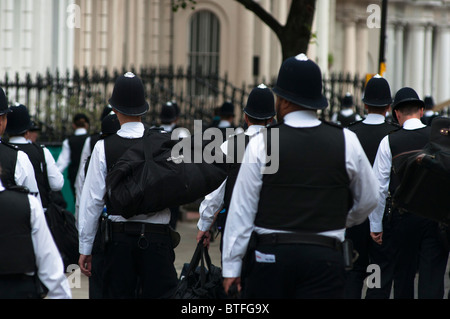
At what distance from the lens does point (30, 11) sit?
58.7 feet

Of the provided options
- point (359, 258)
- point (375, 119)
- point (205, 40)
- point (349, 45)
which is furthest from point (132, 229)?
point (349, 45)

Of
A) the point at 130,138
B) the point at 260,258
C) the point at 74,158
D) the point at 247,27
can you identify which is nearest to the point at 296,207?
the point at 260,258

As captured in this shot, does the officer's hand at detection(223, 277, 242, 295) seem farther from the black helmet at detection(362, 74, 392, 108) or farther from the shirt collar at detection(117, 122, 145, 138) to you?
the black helmet at detection(362, 74, 392, 108)

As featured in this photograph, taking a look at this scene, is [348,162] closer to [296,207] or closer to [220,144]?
[296,207]

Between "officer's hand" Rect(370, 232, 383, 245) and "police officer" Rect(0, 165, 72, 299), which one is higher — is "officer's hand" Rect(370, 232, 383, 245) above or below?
below

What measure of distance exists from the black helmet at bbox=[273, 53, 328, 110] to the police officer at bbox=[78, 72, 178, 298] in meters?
1.56

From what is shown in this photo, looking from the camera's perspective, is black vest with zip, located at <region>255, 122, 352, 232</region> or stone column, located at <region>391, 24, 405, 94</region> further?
stone column, located at <region>391, 24, 405, 94</region>

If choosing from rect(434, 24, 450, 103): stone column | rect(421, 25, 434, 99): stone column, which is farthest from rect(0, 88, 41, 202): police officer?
rect(434, 24, 450, 103): stone column

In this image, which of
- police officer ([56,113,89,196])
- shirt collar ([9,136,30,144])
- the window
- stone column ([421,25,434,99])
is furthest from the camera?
stone column ([421,25,434,99])

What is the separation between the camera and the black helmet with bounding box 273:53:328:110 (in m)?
5.11

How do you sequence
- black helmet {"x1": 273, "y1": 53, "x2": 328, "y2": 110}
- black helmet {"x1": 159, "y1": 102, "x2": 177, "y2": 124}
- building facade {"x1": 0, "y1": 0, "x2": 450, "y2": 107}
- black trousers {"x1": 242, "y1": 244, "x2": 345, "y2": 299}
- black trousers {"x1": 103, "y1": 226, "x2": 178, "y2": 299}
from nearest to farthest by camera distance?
1. black trousers {"x1": 242, "y1": 244, "x2": 345, "y2": 299}
2. black helmet {"x1": 273, "y1": 53, "x2": 328, "y2": 110}
3. black trousers {"x1": 103, "y1": 226, "x2": 178, "y2": 299}
4. black helmet {"x1": 159, "y1": 102, "x2": 177, "y2": 124}
5. building facade {"x1": 0, "y1": 0, "x2": 450, "y2": 107}

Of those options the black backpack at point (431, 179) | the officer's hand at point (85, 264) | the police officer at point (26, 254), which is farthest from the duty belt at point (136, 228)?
the black backpack at point (431, 179)

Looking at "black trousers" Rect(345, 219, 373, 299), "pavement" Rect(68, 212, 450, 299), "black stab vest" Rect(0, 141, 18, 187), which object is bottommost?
"pavement" Rect(68, 212, 450, 299)

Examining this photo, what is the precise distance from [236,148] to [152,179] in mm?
1202
